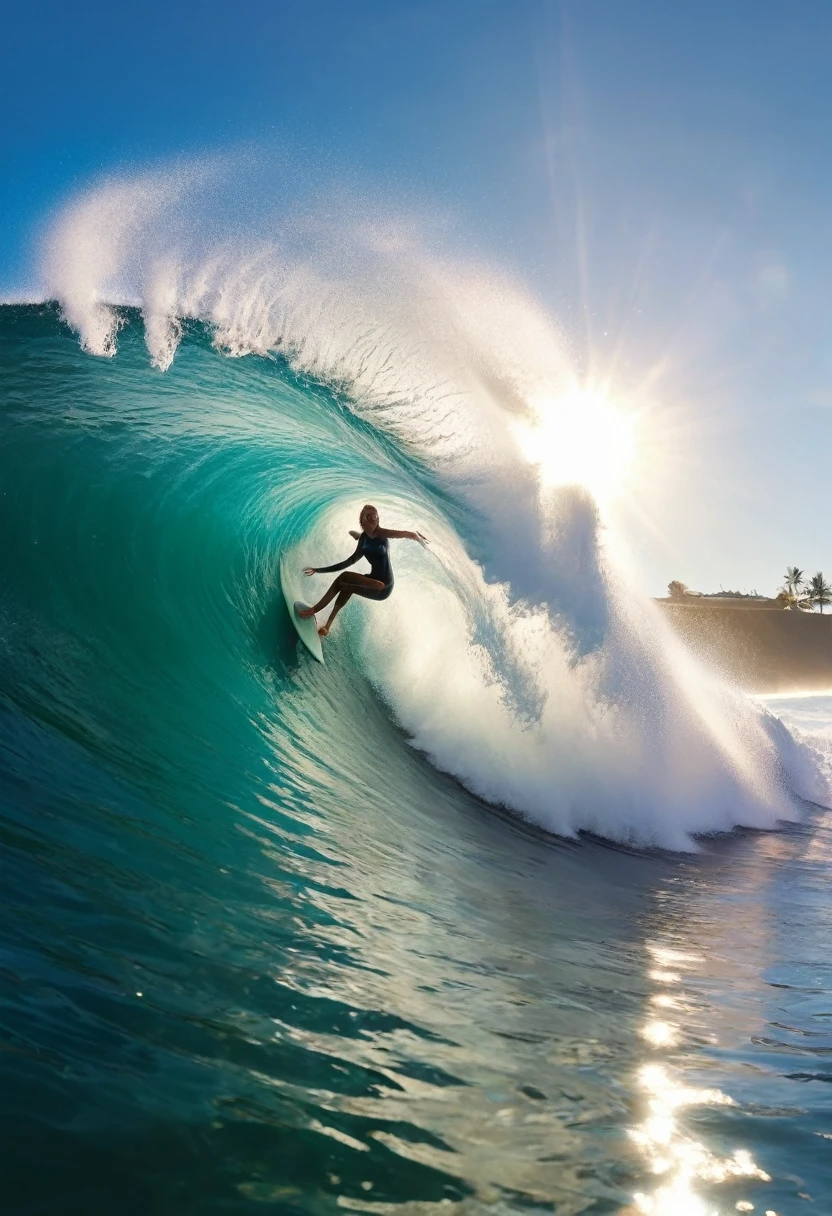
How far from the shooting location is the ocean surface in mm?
1810

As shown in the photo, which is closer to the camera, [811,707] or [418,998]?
[418,998]

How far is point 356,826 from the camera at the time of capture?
518 centimetres

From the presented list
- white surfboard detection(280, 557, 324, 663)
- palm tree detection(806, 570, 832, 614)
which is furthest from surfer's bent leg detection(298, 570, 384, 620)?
palm tree detection(806, 570, 832, 614)

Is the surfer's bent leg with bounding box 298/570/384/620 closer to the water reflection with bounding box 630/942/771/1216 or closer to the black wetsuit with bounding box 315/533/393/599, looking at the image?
the black wetsuit with bounding box 315/533/393/599

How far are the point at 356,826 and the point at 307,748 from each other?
1495mm

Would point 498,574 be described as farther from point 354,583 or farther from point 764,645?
point 764,645

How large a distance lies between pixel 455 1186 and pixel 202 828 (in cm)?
249

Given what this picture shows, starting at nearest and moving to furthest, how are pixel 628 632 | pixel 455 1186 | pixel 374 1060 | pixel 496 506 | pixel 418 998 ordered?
pixel 455 1186 < pixel 374 1060 < pixel 418 998 < pixel 496 506 < pixel 628 632

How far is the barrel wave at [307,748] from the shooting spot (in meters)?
1.89

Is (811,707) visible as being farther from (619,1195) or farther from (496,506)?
(619,1195)

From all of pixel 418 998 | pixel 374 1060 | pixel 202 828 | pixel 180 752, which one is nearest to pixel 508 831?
pixel 180 752

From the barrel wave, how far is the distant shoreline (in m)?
35.4

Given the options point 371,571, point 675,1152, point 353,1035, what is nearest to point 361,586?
point 371,571

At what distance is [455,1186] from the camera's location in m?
1.67
